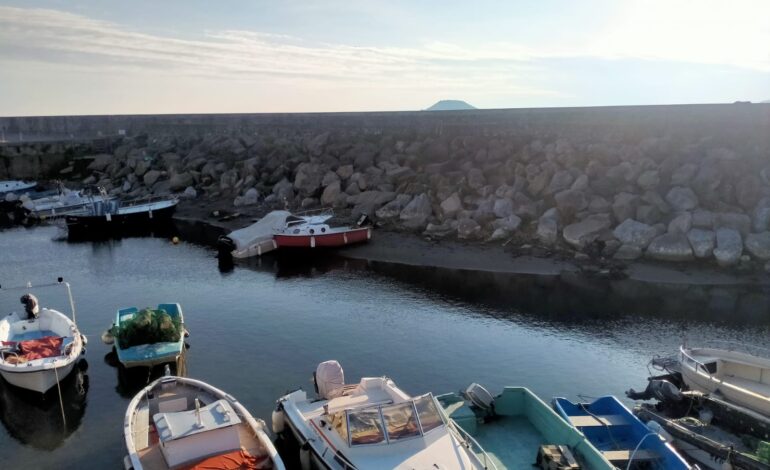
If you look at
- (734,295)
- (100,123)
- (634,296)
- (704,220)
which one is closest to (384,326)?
(634,296)

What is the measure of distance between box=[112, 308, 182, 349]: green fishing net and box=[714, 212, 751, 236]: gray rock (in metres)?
31.2

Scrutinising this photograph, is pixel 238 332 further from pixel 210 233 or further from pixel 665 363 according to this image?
pixel 210 233

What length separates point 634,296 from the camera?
30.8 m

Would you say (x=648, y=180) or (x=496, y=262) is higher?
(x=648, y=180)

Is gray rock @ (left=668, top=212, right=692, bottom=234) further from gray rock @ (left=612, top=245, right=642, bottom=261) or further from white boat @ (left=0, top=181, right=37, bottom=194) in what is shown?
white boat @ (left=0, top=181, right=37, bottom=194)

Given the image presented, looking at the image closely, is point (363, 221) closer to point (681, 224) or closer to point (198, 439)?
point (681, 224)

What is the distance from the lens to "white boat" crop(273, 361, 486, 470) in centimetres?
1325

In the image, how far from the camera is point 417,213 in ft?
139

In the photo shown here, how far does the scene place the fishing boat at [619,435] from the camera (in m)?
14.3

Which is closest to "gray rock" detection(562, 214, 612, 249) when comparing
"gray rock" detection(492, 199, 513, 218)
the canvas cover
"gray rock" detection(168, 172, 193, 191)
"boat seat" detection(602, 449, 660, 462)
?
"gray rock" detection(492, 199, 513, 218)

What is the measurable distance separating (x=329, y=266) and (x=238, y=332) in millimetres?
11826

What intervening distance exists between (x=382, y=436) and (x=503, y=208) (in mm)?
28936

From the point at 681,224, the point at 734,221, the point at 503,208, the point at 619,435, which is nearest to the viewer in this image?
the point at 619,435

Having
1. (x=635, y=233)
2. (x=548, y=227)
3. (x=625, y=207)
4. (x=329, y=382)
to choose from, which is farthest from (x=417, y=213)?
(x=329, y=382)
